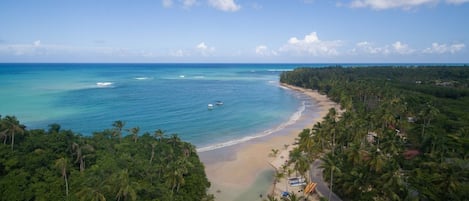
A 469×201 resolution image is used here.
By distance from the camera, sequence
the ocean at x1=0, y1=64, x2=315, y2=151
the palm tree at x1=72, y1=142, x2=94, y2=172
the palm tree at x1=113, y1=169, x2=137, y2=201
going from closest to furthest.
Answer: the palm tree at x1=113, y1=169, x2=137, y2=201
the palm tree at x1=72, y1=142, x2=94, y2=172
the ocean at x1=0, y1=64, x2=315, y2=151

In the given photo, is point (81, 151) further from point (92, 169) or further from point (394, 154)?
point (394, 154)

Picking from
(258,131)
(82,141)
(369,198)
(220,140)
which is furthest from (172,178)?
(258,131)

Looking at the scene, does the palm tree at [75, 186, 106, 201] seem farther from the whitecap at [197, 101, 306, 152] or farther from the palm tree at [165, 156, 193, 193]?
the whitecap at [197, 101, 306, 152]

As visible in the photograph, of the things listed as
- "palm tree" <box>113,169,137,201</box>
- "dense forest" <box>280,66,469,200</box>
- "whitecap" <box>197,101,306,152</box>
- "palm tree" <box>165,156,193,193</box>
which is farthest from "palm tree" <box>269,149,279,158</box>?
"palm tree" <box>113,169,137,201</box>

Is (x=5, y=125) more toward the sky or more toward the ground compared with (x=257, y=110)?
more toward the sky

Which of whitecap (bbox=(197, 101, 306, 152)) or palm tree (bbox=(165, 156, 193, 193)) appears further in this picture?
whitecap (bbox=(197, 101, 306, 152))

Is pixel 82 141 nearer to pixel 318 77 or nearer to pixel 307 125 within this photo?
pixel 307 125
